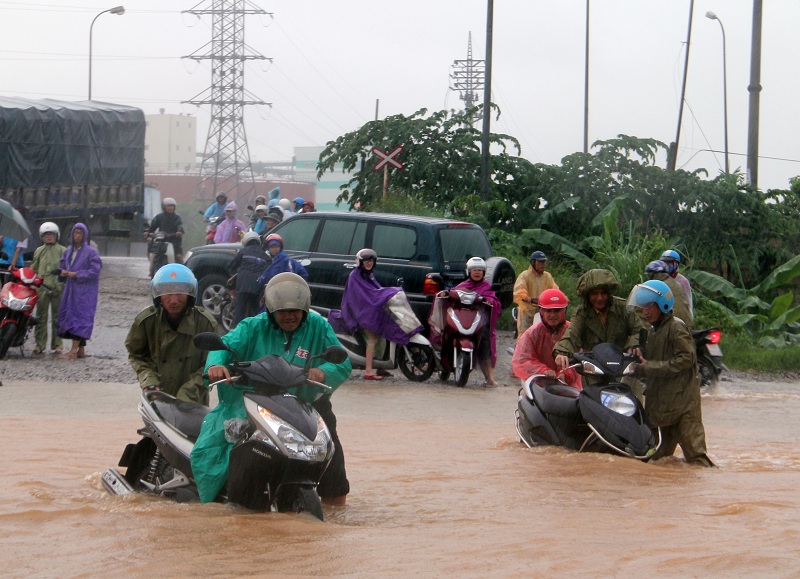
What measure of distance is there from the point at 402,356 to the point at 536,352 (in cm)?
525

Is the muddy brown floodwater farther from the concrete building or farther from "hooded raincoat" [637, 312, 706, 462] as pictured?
the concrete building

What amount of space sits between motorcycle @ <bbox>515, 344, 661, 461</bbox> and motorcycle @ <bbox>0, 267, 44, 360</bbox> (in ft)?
25.1

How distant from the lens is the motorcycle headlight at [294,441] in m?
5.61

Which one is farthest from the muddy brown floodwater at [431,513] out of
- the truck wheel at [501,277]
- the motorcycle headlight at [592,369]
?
the truck wheel at [501,277]

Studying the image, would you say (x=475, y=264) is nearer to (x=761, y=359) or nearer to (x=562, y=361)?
(x=562, y=361)

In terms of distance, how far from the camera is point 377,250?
15391 millimetres

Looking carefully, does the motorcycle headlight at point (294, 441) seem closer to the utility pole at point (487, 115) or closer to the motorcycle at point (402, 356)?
the motorcycle at point (402, 356)

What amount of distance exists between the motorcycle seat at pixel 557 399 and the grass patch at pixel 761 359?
943 cm

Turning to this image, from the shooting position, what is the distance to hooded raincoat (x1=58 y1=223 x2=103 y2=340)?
14805mm

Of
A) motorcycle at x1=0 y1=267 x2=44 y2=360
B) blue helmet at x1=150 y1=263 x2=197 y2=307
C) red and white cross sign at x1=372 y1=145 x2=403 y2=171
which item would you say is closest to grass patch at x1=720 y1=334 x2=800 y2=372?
red and white cross sign at x1=372 y1=145 x2=403 y2=171

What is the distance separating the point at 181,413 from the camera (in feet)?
21.3

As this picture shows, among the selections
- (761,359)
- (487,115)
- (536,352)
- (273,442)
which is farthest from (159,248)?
(273,442)

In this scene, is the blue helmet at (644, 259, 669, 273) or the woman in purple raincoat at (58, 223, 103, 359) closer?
the blue helmet at (644, 259, 669, 273)

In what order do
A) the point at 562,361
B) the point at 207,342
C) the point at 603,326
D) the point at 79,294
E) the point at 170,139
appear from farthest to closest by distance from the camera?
the point at 170,139 → the point at 79,294 → the point at 603,326 → the point at 562,361 → the point at 207,342
